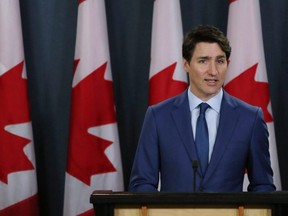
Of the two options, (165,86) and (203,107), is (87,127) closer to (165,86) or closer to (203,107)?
(165,86)

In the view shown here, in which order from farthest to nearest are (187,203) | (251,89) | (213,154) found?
1. (251,89)
2. (213,154)
3. (187,203)

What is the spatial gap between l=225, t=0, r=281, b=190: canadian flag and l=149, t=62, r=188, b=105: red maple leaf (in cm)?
23

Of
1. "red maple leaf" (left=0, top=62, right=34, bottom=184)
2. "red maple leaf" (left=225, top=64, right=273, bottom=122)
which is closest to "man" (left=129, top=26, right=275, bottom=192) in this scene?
"red maple leaf" (left=225, top=64, right=273, bottom=122)

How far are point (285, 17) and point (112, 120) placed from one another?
106cm

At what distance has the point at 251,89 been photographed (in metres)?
3.01

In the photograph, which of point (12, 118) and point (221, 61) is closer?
point (221, 61)

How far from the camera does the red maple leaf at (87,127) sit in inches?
121

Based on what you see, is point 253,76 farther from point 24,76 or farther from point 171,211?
point 171,211

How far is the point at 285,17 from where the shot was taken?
3.35 m

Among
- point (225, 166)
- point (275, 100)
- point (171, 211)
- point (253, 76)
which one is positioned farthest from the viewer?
point (275, 100)

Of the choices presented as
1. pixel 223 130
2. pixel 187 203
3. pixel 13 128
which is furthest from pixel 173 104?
pixel 13 128

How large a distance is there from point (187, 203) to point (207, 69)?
641mm

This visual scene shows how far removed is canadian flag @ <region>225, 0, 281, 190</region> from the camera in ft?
9.85

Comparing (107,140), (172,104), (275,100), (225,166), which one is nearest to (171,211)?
(225,166)
